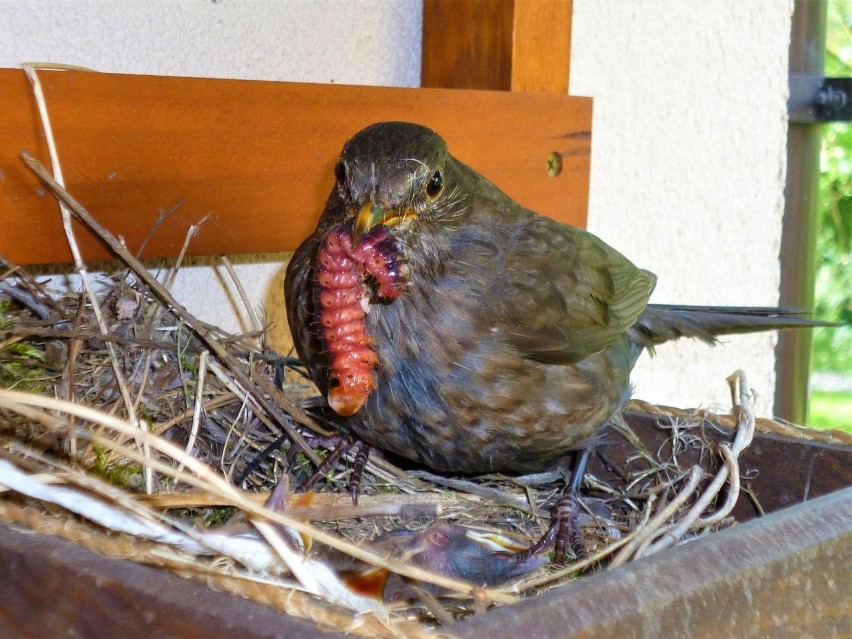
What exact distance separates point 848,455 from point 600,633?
106 cm

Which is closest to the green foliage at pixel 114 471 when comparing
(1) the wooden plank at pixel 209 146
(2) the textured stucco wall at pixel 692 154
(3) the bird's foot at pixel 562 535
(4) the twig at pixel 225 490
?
(1) the wooden plank at pixel 209 146

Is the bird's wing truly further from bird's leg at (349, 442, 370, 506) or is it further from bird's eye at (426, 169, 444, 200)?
bird's leg at (349, 442, 370, 506)

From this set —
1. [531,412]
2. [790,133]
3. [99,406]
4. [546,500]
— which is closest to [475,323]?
[531,412]

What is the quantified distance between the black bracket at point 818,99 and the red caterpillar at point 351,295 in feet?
7.24

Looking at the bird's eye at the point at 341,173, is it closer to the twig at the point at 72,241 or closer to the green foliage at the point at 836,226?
the twig at the point at 72,241

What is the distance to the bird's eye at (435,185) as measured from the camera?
5.44ft

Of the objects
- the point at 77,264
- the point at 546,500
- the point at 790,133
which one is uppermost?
the point at 790,133

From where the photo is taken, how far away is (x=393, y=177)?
1.58m

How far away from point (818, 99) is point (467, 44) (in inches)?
63.0

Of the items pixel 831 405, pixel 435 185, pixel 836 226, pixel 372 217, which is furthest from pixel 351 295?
pixel 831 405

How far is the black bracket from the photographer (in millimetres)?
3318

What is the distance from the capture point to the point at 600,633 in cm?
97

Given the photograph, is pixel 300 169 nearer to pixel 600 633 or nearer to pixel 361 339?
pixel 361 339

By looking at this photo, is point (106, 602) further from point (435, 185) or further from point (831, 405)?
point (831, 405)
